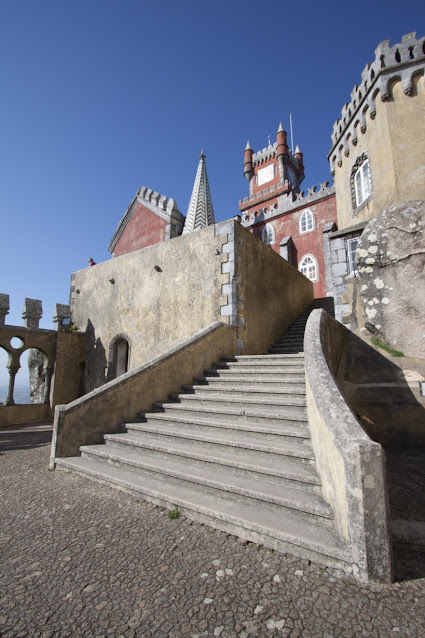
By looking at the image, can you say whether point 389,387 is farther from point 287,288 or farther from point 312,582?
point 287,288

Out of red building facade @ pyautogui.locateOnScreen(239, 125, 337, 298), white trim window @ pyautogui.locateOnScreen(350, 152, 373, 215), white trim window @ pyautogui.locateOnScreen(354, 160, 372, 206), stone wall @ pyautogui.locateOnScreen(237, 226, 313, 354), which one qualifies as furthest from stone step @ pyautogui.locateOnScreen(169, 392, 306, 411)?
red building facade @ pyautogui.locateOnScreen(239, 125, 337, 298)

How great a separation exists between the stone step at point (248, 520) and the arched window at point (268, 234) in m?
20.7

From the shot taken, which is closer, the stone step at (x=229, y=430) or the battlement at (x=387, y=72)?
the stone step at (x=229, y=430)

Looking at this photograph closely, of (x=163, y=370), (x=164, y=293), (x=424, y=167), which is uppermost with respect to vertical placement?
(x=424, y=167)

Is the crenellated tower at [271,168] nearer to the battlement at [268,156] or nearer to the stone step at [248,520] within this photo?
the battlement at [268,156]

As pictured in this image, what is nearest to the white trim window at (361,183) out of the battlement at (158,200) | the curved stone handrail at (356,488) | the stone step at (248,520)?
the curved stone handrail at (356,488)

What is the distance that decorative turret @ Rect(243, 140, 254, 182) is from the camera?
35094 mm

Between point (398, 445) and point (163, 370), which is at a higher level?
point (163, 370)

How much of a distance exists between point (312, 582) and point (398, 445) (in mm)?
4466

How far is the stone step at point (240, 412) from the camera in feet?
13.6

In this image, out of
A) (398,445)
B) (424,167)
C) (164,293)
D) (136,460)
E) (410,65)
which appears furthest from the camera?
(164,293)

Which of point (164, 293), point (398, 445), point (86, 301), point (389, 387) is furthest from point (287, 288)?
point (86, 301)

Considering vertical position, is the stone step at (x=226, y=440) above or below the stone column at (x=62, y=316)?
below

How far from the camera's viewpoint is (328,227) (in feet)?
60.3
